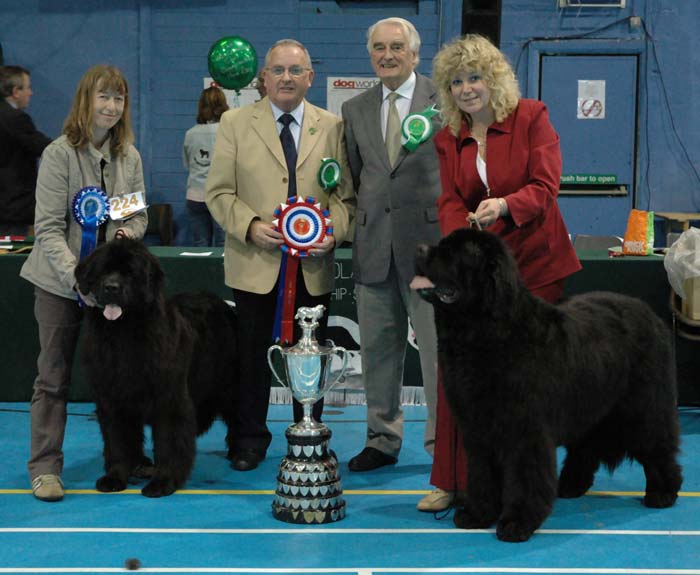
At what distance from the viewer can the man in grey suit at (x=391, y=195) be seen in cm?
442

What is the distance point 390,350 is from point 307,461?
1.01 metres

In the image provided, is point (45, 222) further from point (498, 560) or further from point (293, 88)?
point (498, 560)

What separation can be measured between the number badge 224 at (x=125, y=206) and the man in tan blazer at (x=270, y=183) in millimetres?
357

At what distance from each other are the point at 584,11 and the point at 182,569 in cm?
856

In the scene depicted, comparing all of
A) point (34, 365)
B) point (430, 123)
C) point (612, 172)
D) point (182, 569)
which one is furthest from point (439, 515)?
point (612, 172)

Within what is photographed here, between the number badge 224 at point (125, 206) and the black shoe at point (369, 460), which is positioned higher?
the number badge 224 at point (125, 206)

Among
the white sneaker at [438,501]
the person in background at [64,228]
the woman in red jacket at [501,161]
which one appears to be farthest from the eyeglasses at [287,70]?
the white sneaker at [438,501]

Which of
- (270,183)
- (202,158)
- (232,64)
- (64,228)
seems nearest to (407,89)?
(270,183)

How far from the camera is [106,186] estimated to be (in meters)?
4.26

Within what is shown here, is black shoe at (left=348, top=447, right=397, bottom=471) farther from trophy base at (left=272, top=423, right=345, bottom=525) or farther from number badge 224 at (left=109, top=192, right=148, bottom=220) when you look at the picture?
number badge 224 at (left=109, top=192, right=148, bottom=220)

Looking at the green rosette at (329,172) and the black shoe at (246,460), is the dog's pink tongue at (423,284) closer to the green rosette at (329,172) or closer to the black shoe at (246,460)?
the green rosette at (329,172)

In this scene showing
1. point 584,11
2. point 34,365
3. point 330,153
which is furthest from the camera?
point 584,11

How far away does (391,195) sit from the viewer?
4.45 meters

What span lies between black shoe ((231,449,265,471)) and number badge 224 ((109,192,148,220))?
1325mm
